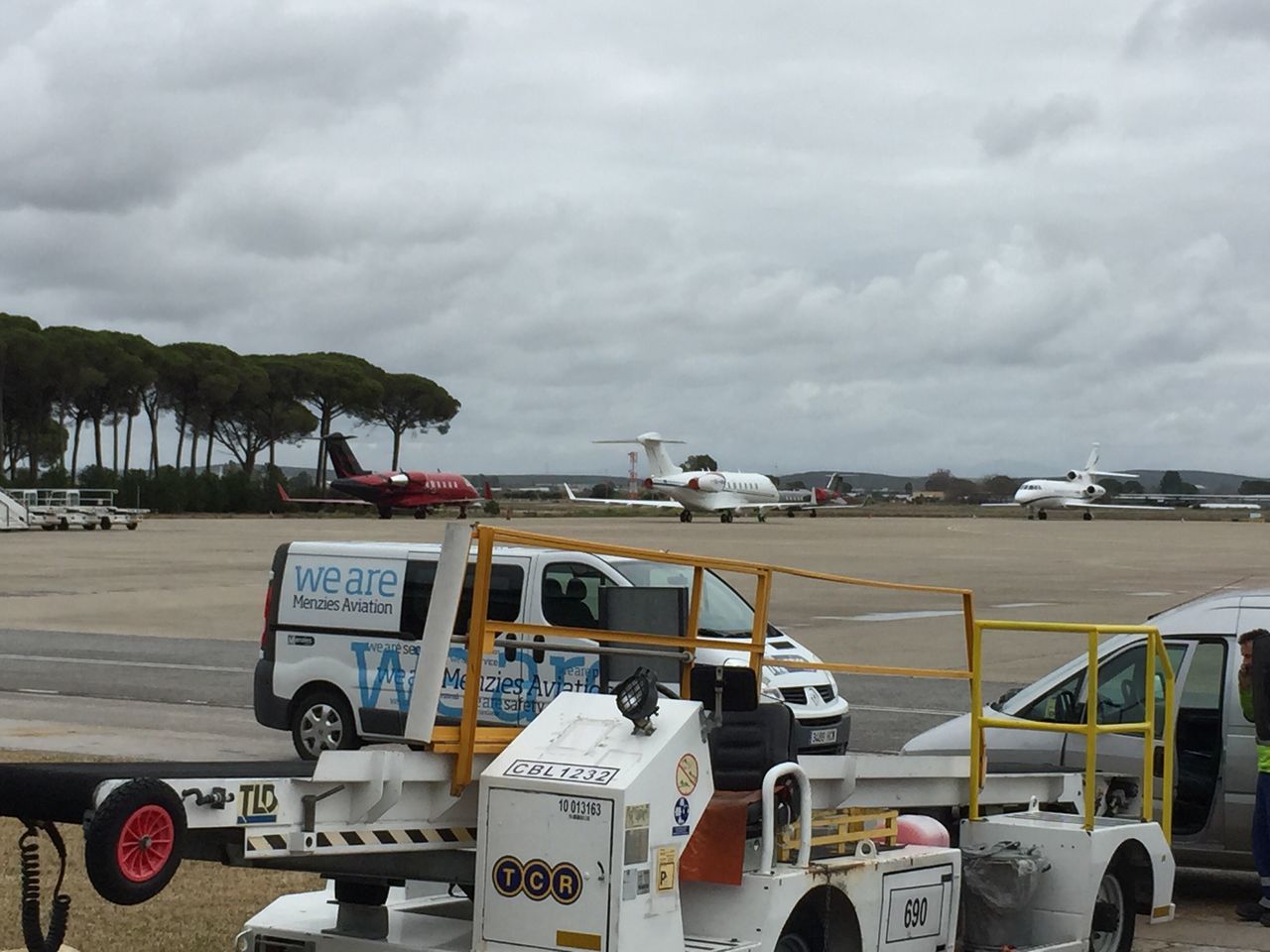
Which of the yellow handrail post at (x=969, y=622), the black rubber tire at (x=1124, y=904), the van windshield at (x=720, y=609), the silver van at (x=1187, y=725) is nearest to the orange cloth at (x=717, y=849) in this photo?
the yellow handrail post at (x=969, y=622)

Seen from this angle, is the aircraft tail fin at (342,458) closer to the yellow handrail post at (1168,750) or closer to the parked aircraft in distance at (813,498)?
the parked aircraft in distance at (813,498)

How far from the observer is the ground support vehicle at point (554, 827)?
482 centimetres

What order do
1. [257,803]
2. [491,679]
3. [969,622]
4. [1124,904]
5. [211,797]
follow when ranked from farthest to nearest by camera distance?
1. [491,679]
2. [969,622]
3. [1124,904]
4. [257,803]
5. [211,797]

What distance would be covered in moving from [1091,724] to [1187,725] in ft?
8.31

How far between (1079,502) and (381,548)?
10672cm

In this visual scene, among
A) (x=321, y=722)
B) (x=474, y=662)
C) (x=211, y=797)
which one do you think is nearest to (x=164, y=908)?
(x=474, y=662)

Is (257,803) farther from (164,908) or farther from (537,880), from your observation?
(164,908)

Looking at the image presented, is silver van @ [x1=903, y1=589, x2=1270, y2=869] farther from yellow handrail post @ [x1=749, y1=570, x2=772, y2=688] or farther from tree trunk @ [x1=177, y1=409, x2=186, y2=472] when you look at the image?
tree trunk @ [x1=177, y1=409, x2=186, y2=472]

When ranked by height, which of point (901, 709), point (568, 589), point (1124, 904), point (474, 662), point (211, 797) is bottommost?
point (901, 709)

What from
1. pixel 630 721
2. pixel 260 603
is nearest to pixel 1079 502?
pixel 260 603

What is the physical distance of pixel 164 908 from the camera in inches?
330

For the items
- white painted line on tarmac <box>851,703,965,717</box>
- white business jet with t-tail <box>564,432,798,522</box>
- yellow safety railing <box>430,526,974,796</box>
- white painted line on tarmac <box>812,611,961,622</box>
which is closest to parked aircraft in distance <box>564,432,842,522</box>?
white business jet with t-tail <box>564,432,798,522</box>

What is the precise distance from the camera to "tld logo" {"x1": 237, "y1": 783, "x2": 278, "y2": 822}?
480 centimetres

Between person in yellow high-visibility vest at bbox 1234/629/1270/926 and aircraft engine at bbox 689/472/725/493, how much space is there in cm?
7985
